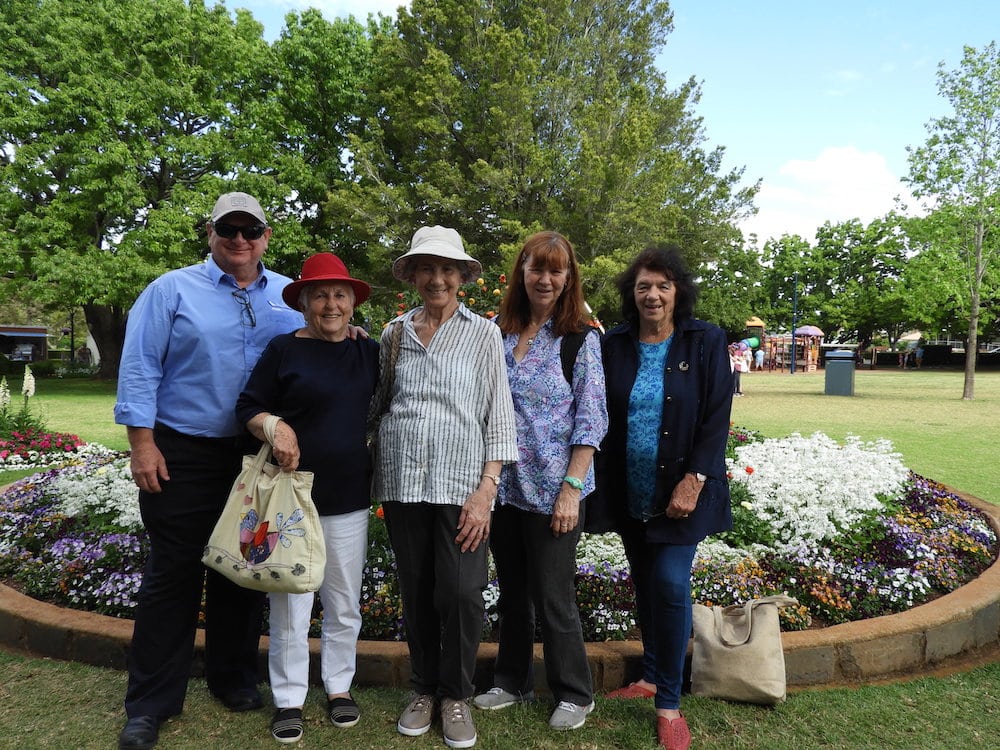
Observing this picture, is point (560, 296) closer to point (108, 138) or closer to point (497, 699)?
point (497, 699)

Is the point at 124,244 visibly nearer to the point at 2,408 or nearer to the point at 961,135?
the point at 2,408

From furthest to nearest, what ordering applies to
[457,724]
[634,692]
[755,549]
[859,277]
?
1. [859,277]
2. [755,549]
3. [634,692]
4. [457,724]

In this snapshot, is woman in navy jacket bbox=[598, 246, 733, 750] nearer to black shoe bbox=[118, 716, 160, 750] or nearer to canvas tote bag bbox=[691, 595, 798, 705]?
canvas tote bag bbox=[691, 595, 798, 705]

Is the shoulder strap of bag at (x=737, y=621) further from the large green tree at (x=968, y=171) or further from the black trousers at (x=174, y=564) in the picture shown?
the large green tree at (x=968, y=171)

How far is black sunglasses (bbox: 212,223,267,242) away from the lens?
287cm

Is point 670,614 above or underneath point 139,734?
above

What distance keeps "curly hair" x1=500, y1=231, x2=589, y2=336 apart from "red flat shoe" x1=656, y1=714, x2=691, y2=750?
156cm

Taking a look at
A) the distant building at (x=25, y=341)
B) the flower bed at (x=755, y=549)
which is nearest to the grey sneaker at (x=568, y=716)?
the flower bed at (x=755, y=549)

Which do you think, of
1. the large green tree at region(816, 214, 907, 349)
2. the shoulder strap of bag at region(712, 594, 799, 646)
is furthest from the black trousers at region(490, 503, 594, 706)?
the large green tree at region(816, 214, 907, 349)

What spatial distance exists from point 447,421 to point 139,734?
5.43 ft

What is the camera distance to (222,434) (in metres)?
2.82

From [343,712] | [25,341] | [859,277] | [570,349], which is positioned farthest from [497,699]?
[25,341]

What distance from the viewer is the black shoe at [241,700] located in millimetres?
2943

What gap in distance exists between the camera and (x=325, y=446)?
8.81 ft
